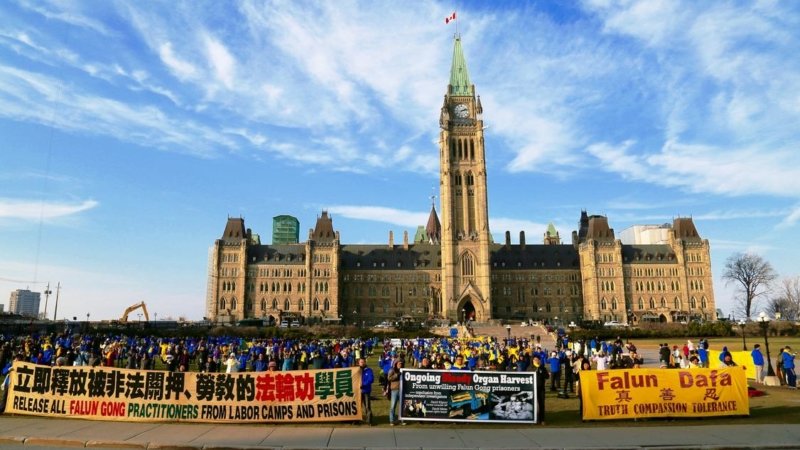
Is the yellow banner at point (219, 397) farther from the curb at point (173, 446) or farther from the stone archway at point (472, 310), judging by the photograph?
the stone archway at point (472, 310)

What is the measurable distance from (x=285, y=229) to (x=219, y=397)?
170m

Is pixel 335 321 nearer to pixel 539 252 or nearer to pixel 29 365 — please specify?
pixel 539 252

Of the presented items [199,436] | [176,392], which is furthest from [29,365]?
[199,436]

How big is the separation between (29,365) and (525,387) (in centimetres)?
1570

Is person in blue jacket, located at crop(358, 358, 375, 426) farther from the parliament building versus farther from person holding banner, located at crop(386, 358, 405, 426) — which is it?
the parliament building

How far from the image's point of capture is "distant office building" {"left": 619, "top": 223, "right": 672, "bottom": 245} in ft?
510

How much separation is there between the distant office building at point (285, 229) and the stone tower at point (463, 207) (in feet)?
289

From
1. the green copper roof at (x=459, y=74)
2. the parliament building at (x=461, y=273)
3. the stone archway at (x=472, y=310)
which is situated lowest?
the stone archway at (x=472, y=310)

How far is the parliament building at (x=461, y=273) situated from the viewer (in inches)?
3964

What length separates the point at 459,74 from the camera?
364 ft

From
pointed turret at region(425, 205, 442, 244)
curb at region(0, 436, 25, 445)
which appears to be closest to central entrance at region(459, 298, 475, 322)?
pointed turret at region(425, 205, 442, 244)

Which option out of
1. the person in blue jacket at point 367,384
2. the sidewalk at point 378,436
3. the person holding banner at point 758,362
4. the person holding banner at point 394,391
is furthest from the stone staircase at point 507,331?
the person in blue jacket at point 367,384

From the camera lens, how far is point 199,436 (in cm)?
1389

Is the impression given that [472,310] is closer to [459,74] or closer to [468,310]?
[468,310]
